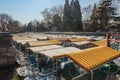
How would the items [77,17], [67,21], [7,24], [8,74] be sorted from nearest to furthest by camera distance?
1. [8,74]
2. [77,17]
3. [67,21]
4. [7,24]

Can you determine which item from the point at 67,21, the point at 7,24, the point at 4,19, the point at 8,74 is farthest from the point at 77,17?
the point at 8,74

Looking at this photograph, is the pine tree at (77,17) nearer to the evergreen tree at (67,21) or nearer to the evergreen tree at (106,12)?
the evergreen tree at (67,21)

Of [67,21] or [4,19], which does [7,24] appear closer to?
[4,19]

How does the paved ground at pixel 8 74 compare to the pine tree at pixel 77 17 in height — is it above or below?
below

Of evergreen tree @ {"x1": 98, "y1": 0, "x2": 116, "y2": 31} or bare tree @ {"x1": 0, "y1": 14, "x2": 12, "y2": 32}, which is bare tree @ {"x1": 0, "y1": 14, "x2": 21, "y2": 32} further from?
evergreen tree @ {"x1": 98, "y1": 0, "x2": 116, "y2": 31}

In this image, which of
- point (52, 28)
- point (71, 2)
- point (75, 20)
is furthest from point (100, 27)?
point (52, 28)

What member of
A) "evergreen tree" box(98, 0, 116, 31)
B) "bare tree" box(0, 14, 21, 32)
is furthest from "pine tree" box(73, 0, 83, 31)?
"bare tree" box(0, 14, 21, 32)

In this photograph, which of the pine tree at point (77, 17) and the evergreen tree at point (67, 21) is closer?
the pine tree at point (77, 17)

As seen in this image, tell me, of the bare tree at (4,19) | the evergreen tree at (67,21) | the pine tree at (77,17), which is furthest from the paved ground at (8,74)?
the bare tree at (4,19)

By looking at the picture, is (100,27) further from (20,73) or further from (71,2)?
(20,73)

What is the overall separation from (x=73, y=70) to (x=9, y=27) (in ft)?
189

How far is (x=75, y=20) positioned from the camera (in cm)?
4950

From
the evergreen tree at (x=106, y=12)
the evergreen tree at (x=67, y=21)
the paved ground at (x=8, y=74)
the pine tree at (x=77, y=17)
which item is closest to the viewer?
the paved ground at (x=8, y=74)

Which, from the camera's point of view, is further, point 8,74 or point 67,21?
point 67,21
